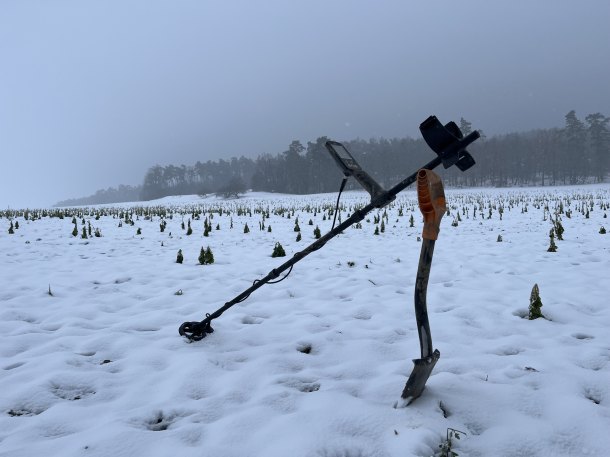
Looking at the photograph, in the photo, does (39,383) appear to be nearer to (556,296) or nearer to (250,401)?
(250,401)

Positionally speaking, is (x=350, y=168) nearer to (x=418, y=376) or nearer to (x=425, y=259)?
(x=425, y=259)

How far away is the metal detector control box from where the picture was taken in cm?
256

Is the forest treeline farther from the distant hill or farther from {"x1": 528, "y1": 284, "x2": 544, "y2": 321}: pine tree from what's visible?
the distant hill

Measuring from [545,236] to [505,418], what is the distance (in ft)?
26.9

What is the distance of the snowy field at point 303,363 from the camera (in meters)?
2.03

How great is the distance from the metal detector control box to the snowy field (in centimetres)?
138

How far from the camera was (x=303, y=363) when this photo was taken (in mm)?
3010

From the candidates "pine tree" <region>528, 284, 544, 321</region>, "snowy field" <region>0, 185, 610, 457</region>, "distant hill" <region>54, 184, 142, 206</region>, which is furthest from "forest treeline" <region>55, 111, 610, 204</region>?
"distant hill" <region>54, 184, 142, 206</region>

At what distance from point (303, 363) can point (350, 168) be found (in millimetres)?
1622

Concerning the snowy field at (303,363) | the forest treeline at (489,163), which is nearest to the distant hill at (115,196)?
the forest treeline at (489,163)

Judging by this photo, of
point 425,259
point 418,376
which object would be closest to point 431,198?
point 425,259

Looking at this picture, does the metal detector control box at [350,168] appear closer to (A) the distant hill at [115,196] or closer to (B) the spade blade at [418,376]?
(B) the spade blade at [418,376]

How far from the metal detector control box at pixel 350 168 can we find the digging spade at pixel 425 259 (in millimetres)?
495

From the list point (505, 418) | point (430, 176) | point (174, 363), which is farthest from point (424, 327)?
point (174, 363)
